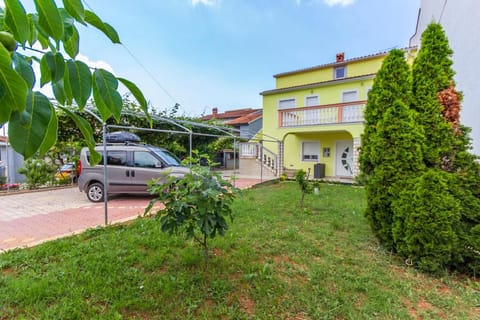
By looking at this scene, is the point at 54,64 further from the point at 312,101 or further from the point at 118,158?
the point at 312,101

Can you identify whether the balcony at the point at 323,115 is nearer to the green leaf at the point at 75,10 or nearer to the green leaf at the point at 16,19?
the green leaf at the point at 75,10

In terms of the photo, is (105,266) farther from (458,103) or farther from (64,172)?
(64,172)

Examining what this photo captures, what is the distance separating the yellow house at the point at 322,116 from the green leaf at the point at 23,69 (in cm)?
1052

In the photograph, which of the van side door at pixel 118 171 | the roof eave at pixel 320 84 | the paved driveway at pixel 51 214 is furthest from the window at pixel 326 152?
the van side door at pixel 118 171

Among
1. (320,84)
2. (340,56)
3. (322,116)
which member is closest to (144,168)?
(322,116)

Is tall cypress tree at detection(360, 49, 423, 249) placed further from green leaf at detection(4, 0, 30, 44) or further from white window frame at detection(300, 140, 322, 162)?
white window frame at detection(300, 140, 322, 162)

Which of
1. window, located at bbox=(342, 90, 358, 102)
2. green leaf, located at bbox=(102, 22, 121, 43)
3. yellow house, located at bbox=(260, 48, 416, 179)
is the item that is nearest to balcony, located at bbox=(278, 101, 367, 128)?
yellow house, located at bbox=(260, 48, 416, 179)

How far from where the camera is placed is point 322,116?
1147cm

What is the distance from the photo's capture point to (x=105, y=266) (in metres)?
2.80

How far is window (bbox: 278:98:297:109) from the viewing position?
13.5 m

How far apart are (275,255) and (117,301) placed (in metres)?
2.00

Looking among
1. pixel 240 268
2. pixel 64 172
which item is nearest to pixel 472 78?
pixel 240 268

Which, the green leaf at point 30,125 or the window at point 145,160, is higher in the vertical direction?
the green leaf at point 30,125

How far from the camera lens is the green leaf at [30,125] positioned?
55cm
